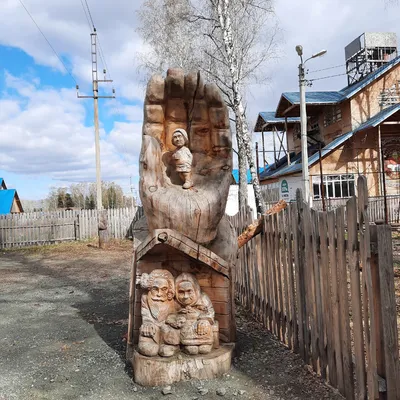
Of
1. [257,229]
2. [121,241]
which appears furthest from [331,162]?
[257,229]

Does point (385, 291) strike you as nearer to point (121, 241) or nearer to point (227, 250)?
point (227, 250)

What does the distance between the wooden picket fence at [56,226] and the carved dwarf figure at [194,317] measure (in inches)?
529

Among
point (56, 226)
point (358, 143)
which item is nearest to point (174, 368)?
point (56, 226)

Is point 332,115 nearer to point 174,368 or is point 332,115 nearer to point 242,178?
point 242,178

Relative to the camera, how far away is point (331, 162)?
18.3 metres

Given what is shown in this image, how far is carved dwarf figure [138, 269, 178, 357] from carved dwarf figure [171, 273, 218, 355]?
9 cm

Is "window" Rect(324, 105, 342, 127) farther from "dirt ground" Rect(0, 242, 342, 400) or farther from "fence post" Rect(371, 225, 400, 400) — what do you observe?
"fence post" Rect(371, 225, 400, 400)

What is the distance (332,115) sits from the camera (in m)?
20.4

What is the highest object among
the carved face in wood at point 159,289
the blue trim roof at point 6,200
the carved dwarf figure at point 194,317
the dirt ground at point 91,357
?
the blue trim roof at point 6,200

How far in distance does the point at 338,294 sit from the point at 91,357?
2.71m

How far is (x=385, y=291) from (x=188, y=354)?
1.82m

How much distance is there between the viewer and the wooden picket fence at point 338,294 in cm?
239

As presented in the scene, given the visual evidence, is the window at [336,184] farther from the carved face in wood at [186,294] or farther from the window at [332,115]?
the carved face in wood at [186,294]

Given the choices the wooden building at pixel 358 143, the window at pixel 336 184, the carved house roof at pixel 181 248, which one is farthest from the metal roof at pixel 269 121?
the carved house roof at pixel 181 248
